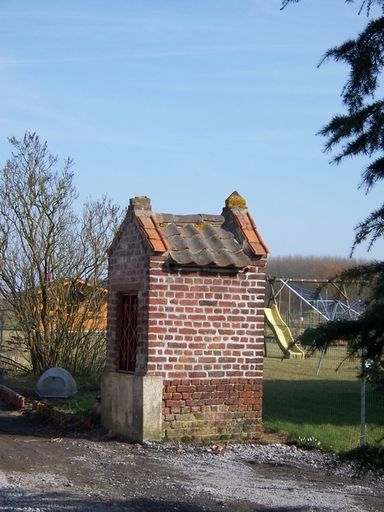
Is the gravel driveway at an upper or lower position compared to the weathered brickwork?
lower

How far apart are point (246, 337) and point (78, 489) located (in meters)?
4.02

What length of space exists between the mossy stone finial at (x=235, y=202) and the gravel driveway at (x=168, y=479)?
11.2 feet

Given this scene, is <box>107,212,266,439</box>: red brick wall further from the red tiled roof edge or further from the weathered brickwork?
the red tiled roof edge

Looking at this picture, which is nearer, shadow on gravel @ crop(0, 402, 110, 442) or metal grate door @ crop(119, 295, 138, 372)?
metal grate door @ crop(119, 295, 138, 372)

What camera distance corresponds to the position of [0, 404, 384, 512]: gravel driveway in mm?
8086

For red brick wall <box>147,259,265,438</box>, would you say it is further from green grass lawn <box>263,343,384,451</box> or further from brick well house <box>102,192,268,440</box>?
green grass lawn <box>263,343,384,451</box>

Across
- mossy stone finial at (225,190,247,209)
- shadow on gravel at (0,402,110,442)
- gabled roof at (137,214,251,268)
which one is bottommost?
shadow on gravel at (0,402,110,442)

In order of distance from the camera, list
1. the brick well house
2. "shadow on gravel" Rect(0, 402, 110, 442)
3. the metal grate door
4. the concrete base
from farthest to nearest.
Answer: "shadow on gravel" Rect(0, 402, 110, 442) → the metal grate door → the brick well house → the concrete base

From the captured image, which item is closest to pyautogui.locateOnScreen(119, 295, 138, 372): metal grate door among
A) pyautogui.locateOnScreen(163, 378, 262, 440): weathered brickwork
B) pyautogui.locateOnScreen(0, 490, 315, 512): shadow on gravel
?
pyautogui.locateOnScreen(163, 378, 262, 440): weathered brickwork

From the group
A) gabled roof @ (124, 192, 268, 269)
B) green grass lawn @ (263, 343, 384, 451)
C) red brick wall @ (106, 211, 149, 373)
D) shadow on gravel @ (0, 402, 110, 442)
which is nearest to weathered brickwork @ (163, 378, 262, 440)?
red brick wall @ (106, 211, 149, 373)

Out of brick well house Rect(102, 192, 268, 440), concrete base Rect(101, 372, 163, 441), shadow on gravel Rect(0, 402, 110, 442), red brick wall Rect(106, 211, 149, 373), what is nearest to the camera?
concrete base Rect(101, 372, 163, 441)

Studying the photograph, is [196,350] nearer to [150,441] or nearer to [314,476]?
[150,441]

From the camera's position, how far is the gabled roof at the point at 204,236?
11766mm

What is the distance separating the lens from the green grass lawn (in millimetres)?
12364
